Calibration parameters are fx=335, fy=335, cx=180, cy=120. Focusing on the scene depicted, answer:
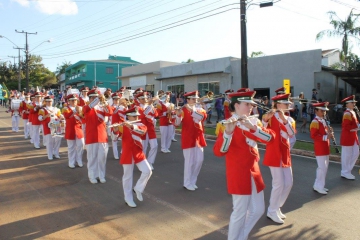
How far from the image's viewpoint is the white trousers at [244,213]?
4027 millimetres

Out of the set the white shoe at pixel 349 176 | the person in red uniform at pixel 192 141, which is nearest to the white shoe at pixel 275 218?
the person in red uniform at pixel 192 141

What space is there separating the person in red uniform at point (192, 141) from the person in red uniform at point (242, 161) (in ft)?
9.50

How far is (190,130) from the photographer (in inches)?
282

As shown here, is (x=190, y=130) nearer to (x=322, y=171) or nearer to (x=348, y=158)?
(x=322, y=171)

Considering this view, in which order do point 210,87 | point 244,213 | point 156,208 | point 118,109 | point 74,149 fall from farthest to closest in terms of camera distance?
point 210,87 < point 74,149 < point 118,109 < point 156,208 < point 244,213

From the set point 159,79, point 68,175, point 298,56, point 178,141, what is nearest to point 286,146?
point 68,175

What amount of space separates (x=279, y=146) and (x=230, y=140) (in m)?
1.70

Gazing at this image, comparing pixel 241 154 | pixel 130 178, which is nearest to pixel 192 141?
pixel 130 178

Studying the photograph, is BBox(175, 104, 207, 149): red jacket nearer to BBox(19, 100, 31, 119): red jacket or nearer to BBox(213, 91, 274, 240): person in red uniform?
BBox(213, 91, 274, 240): person in red uniform

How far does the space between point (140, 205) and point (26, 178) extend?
369 centimetres

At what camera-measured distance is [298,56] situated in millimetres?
21141

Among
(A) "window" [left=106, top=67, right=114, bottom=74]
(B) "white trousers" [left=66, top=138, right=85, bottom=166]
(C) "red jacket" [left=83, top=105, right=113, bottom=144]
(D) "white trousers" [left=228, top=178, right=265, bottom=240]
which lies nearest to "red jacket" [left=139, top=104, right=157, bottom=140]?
(C) "red jacket" [left=83, top=105, right=113, bottom=144]

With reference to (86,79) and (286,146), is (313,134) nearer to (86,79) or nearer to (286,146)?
(286,146)

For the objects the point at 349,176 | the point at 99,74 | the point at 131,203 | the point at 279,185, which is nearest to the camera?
the point at 279,185
